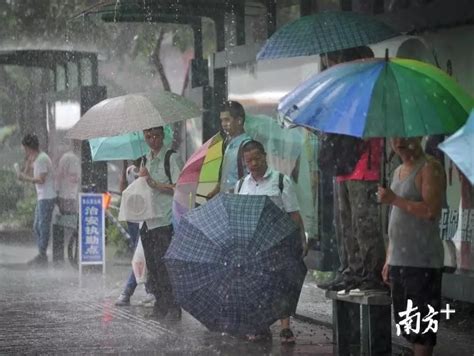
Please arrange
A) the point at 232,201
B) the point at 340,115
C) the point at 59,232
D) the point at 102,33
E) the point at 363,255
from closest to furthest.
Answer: the point at 340,115, the point at 363,255, the point at 232,201, the point at 59,232, the point at 102,33

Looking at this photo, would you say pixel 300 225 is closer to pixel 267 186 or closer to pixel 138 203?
pixel 267 186

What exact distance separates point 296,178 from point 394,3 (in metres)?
2.02

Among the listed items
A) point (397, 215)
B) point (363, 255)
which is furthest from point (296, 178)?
point (397, 215)

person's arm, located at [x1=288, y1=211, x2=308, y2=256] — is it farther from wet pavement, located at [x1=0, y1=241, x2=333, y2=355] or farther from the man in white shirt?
the man in white shirt

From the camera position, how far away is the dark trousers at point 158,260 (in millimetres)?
12211

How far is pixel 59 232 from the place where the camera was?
19703mm

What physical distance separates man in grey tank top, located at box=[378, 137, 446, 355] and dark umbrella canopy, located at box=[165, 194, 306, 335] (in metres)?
1.54

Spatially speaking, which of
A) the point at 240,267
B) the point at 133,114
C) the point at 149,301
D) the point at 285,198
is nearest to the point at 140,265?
the point at 149,301

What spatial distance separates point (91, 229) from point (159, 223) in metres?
5.20

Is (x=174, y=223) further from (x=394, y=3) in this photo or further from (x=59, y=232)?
(x=59, y=232)

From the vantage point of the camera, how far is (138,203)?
12.2 m

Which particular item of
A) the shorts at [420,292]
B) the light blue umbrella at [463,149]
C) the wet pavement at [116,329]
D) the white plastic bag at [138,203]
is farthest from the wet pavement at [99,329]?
A: the light blue umbrella at [463,149]

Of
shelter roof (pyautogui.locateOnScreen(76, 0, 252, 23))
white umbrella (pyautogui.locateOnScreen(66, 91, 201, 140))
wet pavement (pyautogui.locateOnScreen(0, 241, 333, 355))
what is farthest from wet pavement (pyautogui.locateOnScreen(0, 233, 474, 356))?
shelter roof (pyautogui.locateOnScreen(76, 0, 252, 23))

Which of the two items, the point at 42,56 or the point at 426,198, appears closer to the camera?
the point at 426,198
